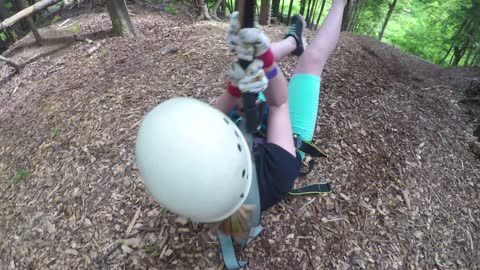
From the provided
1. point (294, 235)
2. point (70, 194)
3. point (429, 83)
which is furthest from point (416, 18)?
point (70, 194)

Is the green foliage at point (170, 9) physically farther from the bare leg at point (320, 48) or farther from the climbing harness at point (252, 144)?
the climbing harness at point (252, 144)

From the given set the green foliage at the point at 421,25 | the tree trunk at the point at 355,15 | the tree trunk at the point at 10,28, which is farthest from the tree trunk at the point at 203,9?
the tree trunk at the point at 355,15

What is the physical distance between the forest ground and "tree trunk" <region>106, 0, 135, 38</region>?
35 centimetres

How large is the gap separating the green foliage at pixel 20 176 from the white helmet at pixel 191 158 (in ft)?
7.38

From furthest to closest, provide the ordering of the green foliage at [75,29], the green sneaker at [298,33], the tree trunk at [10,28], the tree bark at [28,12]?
1. the tree trunk at [10,28]
2. the green foliage at [75,29]
3. the tree bark at [28,12]
4. the green sneaker at [298,33]

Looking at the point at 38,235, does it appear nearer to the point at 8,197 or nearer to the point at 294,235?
the point at 8,197

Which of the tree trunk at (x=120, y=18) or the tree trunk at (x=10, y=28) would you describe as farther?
the tree trunk at (x=10, y=28)

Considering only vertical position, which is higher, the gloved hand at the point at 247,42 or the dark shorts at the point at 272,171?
the gloved hand at the point at 247,42

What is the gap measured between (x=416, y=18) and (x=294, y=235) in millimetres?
11135

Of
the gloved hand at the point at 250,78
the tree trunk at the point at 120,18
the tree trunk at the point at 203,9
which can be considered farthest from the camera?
the tree trunk at the point at 203,9

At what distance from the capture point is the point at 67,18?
20.2ft

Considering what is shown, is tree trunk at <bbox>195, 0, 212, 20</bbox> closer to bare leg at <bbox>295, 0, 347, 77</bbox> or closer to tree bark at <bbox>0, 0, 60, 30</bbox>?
tree bark at <bbox>0, 0, 60, 30</bbox>

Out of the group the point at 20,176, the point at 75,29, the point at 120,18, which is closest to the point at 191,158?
the point at 20,176

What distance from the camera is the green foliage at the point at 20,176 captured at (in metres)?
3.16
